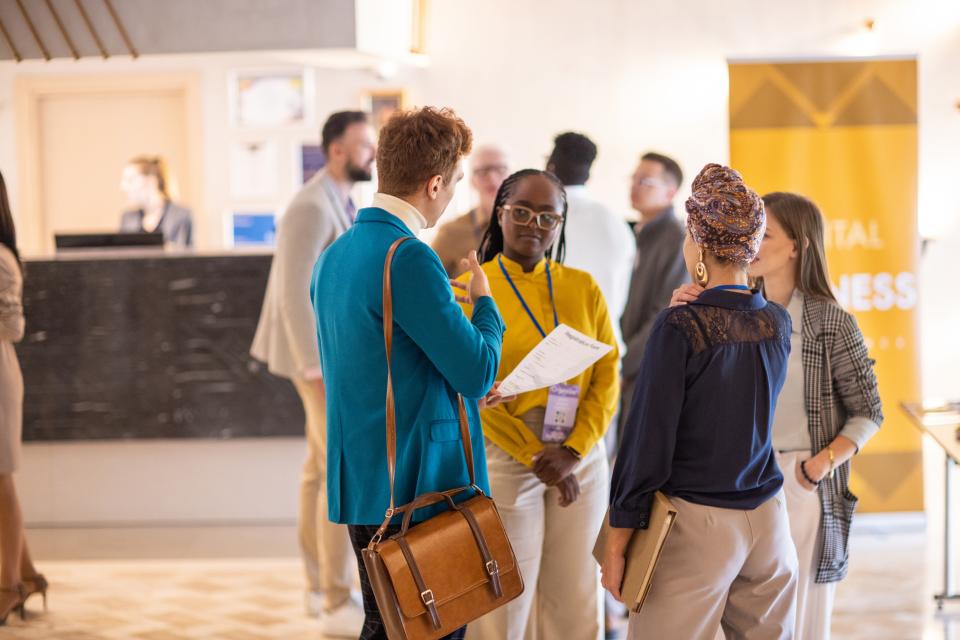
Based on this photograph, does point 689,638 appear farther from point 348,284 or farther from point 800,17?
point 800,17

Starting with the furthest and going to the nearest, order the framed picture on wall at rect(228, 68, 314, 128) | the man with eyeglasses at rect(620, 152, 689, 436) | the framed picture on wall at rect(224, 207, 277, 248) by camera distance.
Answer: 1. the framed picture on wall at rect(224, 207, 277, 248)
2. the framed picture on wall at rect(228, 68, 314, 128)
3. the man with eyeglasses at rect(620, 152, 689, 436)

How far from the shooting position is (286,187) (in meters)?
7.24

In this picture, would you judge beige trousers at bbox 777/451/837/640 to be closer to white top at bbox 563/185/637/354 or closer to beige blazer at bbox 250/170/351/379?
white top at bbox 563/185/637/354

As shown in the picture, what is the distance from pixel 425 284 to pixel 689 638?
87 centimetres

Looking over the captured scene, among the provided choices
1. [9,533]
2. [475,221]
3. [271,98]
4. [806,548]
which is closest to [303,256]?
[475,221]

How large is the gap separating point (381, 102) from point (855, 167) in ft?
9.66

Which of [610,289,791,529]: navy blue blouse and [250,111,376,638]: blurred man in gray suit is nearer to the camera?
[610,289,791,529]: navy blue blouse

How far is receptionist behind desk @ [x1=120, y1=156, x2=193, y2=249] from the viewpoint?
22.3 ft

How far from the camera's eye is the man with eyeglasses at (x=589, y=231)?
350cm

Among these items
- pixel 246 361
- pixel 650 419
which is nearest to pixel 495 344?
pixel 650 419

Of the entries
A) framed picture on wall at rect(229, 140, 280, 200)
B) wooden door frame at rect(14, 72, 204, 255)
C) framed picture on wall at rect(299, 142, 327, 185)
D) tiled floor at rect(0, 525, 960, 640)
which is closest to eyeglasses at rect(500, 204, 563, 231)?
tiled floor at rect(0, 525, 960, 640)

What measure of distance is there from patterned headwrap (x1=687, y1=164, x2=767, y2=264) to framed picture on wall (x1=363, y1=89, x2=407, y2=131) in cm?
463

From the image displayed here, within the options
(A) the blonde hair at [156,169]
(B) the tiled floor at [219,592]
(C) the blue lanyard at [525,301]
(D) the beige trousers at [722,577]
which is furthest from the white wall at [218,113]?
(D) the beige trousers at [722,577]

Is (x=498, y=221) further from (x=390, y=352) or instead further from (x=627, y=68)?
(x=627, y=68)
